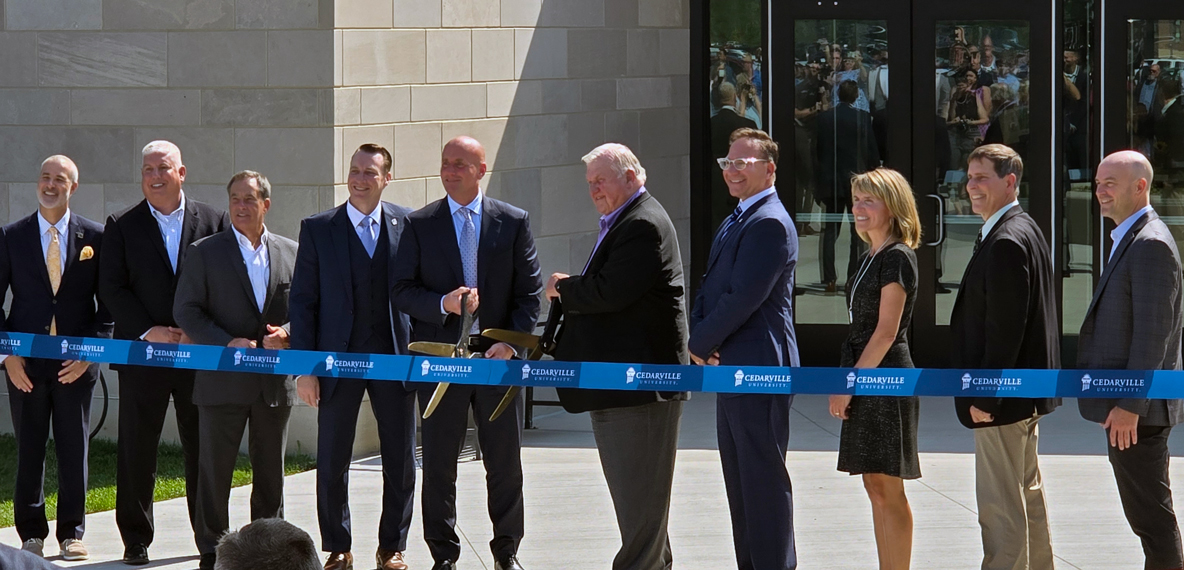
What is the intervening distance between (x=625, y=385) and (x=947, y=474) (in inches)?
148

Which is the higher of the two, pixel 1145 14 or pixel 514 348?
pixel 1145 14

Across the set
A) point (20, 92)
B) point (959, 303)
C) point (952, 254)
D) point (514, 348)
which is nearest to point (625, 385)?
point (514, 348)

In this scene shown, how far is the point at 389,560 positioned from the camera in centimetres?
732

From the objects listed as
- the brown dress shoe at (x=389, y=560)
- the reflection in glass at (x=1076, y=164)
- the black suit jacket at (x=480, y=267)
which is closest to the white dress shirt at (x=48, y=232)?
the black suit jacket at (x=480, y=267)

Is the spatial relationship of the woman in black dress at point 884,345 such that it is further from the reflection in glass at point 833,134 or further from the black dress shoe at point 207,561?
the reflection in glass at point 833,134

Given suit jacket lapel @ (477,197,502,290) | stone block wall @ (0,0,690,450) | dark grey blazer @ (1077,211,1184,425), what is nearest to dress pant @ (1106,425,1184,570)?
dark grey blazer @ (1077,211,1184,425)

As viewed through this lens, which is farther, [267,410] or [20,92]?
[20,92]

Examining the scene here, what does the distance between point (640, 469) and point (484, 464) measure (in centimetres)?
92

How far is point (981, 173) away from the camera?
20.8ft

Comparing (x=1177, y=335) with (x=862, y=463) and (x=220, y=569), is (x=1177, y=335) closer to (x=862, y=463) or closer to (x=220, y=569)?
(x=862, y=463)

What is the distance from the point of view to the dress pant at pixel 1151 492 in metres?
6.21

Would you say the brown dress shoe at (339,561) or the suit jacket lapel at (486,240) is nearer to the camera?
the suit jacket lapel at (486,240)

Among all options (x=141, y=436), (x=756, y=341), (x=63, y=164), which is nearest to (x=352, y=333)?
(x=141, y=436)

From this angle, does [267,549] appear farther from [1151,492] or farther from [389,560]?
[1151,492]
